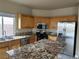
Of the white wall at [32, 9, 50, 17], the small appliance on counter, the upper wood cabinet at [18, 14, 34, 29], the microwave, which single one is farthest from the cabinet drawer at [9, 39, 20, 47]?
the white wall at [32, 9, 50, 17]

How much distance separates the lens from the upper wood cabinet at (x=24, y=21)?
4.46 metres

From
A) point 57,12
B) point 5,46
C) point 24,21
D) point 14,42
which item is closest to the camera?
point 5,46

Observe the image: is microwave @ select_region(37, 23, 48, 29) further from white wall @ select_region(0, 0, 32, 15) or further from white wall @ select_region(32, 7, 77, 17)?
white wall @ select_region(0, 0, 32, 15)

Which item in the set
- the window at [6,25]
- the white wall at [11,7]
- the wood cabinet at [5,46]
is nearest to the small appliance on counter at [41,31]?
the white wall at [11,7]

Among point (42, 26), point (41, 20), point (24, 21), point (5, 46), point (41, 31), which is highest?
point (41, 20)

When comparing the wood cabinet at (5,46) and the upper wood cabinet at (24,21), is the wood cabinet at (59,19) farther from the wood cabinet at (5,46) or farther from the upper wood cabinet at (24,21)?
the wood cabinet at (5,46)

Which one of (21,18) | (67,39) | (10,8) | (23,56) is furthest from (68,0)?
(23,56)

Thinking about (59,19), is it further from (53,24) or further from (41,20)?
(41,20)

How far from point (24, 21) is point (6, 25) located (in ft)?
2.92

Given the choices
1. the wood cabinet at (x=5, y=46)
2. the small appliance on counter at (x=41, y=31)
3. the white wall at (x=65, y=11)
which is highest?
the white wall at (x=65, y=11)

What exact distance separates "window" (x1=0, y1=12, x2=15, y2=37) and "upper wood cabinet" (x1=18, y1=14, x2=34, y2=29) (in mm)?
397

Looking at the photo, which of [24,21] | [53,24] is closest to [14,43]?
[24,21]

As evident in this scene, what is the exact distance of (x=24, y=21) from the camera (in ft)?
15.2

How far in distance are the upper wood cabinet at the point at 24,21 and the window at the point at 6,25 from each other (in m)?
0.40
